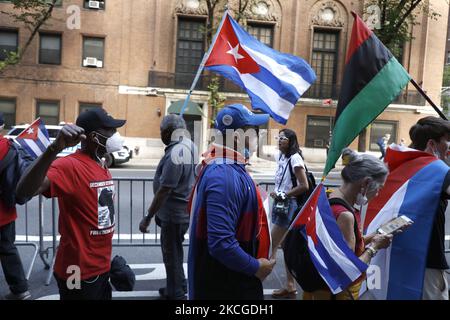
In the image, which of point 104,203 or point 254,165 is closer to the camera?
point 104,203

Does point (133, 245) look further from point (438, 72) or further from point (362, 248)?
point (438, 72)

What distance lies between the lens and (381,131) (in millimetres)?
27688

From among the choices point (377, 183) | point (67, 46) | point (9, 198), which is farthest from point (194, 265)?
point (67, 46)

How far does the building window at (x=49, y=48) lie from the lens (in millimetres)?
24359

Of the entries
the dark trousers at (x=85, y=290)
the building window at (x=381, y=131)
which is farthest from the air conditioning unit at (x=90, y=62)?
the dark trousers at (x=85, y=290)

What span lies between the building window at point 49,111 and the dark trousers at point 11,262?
71.8 feet

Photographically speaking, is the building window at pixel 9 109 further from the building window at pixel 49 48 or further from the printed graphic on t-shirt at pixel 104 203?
the printed graphic on t-shirt at pixel 104 203

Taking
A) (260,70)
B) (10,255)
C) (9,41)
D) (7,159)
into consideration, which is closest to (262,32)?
(9,41)

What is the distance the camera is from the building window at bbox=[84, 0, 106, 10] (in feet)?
79.5

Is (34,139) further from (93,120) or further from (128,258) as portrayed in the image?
(93,120)

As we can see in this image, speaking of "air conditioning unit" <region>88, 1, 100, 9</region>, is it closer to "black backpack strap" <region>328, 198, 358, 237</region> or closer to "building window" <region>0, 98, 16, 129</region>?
"building window" <region>0, 98, 16, 129</region>

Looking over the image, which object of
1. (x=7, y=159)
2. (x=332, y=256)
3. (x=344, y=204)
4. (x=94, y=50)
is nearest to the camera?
(x=332, y=256)

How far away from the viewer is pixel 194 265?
104 inches

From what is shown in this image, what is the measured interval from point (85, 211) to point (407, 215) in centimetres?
222
